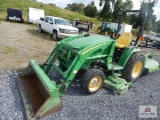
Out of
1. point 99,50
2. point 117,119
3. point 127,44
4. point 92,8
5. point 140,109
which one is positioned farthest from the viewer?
point 92,8

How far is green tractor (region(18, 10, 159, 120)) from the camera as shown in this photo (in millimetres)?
3064

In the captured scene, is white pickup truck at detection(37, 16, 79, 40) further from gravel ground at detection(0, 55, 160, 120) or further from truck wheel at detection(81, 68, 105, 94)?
truck wheel at detection(81, 68, 105, 94)

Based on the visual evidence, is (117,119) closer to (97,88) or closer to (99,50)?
(97,88)

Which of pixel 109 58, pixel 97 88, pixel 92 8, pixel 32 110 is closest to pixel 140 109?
pixel 97 88

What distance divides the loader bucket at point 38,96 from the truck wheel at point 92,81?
76 cm

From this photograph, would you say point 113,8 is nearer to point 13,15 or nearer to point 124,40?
point 13,15

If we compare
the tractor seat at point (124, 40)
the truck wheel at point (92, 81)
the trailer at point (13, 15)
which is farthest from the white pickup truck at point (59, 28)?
the trailer at point (13, 15)

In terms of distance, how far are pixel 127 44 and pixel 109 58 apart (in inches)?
40.7

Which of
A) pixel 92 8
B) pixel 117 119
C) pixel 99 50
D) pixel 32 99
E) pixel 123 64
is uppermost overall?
pixel 92 8

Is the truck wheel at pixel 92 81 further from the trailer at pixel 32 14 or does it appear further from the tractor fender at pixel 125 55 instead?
the trailer at pixel 32 14

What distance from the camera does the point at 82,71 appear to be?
165 inches

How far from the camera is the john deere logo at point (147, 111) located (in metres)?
3.40

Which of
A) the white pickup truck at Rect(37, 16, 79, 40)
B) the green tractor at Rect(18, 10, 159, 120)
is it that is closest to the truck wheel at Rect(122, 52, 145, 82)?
the green tractor at Rect(18, 10, 159, 120)

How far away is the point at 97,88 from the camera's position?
13.0 feet
